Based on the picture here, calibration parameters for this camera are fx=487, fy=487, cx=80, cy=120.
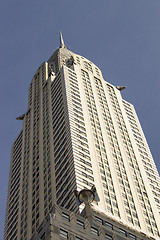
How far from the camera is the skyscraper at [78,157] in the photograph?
86.9 meters

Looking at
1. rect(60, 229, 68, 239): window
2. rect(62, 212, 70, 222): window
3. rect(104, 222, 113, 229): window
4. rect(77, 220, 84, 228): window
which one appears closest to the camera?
rect(60, 229, 68, 239): window

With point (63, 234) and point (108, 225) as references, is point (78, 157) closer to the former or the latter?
point (108, 225)

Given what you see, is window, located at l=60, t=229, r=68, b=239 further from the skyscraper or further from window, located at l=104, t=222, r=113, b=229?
the skyscraper

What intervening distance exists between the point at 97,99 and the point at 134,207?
3918 centimetres

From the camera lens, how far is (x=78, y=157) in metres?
90.7

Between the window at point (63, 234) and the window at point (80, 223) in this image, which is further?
the window at point (80, 223)

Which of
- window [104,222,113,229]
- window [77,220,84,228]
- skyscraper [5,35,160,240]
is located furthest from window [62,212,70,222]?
skyscraper [5,35,160,240]

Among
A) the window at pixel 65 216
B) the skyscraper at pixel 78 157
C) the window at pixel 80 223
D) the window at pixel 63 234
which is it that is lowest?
the window at pixel 63 234

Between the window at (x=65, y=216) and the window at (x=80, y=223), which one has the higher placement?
the window at (x=65, y=216)

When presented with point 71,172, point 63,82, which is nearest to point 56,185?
point 71,172

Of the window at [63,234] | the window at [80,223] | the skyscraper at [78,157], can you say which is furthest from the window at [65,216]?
the skyscraper at [78,157]

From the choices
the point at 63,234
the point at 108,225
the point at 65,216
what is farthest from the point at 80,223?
the point at 108,225

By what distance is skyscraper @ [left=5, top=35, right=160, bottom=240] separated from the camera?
8694 cm

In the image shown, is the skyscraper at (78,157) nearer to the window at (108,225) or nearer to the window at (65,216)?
the window at (108,225)
